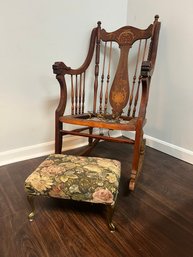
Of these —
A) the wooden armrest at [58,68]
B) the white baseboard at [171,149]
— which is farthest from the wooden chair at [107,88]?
the white baseboard at [171,149]

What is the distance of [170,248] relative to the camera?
38.2 inches

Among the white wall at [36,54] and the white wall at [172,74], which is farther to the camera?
the white wall at [172,74]

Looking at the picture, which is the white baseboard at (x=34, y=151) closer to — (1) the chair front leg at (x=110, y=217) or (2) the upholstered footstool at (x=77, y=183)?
(2) the upholstered footstool at (x=77, y=183)

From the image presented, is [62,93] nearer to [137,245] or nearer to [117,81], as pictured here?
[117,81]

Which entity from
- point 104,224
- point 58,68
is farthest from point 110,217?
point 58,68

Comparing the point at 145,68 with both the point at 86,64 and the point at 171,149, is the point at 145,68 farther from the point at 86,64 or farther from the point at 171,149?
the point at 171,149

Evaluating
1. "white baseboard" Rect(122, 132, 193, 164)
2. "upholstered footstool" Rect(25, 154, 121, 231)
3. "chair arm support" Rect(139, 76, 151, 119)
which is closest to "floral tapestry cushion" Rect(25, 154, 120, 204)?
"upholstered footstool" Rect(25, 154, 121, 231)

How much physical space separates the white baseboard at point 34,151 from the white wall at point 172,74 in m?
0.80

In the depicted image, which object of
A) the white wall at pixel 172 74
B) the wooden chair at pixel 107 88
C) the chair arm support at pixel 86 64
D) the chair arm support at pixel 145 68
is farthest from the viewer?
the white wall at pixel 172 74

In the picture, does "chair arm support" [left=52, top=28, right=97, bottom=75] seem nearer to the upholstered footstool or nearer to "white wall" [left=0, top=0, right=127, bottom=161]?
"white wall" [left=0, top=0, right=127, bottom=161]

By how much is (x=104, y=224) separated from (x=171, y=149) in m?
1.07

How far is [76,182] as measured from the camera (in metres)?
1.01

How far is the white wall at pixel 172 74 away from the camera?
1.65 metres

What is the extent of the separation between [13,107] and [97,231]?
3.66 ft
